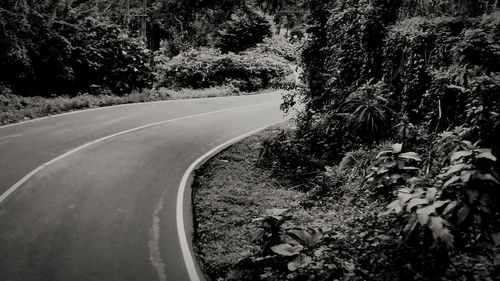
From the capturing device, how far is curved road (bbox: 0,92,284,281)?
22.7ft

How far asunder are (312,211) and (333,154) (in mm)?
3326

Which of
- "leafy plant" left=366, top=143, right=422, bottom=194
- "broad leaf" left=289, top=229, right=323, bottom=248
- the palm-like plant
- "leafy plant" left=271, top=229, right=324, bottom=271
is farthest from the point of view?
the palm-like plant

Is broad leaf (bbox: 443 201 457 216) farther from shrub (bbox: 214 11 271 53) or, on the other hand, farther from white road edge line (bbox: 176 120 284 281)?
shrub (bbox: 214 11 271 53)

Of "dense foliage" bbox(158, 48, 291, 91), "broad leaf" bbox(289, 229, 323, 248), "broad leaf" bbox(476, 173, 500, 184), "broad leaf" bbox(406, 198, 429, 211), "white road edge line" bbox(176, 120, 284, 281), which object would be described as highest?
"dense foliage" bbox(158, 48, 291, 91)

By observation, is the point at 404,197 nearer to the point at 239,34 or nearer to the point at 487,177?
the point at 487,177

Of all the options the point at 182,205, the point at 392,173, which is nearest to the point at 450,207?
the point at 392,173

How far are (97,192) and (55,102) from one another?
1020 centimetres

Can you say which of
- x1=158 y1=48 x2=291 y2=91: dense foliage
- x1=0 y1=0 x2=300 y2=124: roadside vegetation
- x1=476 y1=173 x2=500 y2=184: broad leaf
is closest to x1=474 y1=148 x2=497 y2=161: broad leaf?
x1=476 y1=173 x2=500 y2=184: broad leaf

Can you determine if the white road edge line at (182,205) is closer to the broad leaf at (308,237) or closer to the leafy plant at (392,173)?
the broad leaf at (308,237)

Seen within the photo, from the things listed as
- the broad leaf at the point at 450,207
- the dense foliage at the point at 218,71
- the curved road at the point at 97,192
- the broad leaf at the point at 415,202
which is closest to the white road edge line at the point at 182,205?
the curved road at the point at 97,192

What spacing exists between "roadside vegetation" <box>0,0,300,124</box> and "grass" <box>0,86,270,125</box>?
4 cm

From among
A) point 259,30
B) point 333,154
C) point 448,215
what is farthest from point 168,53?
point 448,215

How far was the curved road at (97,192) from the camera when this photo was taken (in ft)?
22.7

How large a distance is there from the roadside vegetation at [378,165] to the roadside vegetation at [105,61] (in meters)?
2.98
